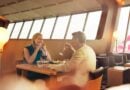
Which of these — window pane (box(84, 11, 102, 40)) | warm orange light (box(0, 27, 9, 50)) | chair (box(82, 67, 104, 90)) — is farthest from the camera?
window pane (box(84, 11, 102, 40))

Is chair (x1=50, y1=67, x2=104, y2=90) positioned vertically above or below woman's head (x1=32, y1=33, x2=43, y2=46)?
below

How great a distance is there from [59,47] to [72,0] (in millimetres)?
3108

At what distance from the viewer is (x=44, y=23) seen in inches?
364

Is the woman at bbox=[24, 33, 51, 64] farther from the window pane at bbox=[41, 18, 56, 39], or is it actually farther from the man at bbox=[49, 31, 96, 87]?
the window pane at bbox=[41, 18, 56, 39]

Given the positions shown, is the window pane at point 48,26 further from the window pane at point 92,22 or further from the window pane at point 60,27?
the window pane at point 92,22

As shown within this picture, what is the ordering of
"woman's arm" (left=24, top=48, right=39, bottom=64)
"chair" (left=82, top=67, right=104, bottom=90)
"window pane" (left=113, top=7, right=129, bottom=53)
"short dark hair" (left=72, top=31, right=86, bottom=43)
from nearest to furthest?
"chair" (left=82, top=67, right=104, bottom=90), "short dark hair" (left=72, top=31, right=86, bottom=43), "woman's arm" (left=24, top=48, right=39, bottom=64), "window pane" (left=113, top=7, right=129, bottom=53)

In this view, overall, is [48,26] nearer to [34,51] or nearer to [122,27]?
[122,27]

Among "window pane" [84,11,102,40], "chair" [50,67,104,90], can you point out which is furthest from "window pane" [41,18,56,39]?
"chair" [50,67,104,90]

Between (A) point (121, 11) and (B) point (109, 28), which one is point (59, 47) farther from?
(A) point (121, 11)

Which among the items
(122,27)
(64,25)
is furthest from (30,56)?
(64,25)

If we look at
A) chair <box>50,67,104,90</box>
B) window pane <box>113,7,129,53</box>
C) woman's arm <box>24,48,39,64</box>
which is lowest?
chair <box>50,67,104,90</box>

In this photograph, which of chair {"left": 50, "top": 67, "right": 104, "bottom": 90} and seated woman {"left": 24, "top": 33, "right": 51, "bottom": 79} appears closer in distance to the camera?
chair {"left": 50, "top": 67, "right": 104, "bottom": 90}

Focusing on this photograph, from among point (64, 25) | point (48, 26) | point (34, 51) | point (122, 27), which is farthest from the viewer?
point (48, 26)

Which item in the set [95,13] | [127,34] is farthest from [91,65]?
[95,13]
